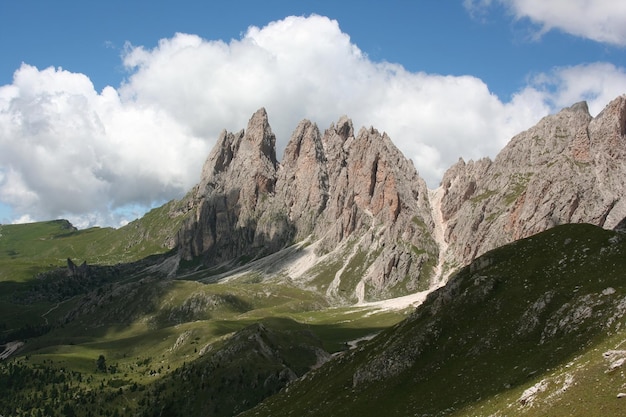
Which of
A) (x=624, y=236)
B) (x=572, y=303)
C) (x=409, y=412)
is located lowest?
(x=409, y=412)

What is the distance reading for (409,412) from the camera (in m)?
64.2

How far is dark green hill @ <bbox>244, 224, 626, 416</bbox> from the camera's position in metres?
51.8

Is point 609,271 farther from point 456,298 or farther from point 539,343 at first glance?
point 456,298

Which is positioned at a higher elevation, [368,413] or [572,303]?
[572,303]

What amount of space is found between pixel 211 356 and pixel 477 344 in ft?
363

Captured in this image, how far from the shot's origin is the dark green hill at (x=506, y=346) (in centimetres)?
5175

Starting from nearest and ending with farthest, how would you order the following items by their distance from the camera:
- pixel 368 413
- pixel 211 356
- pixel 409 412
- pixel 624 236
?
pixel 409 412
pixel 368 413
pixel 624 236
pixel 211 356

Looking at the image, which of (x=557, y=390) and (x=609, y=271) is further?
(x=609, y=271)

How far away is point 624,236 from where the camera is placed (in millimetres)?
76812

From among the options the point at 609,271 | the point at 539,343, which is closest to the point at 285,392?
the point at 539,343

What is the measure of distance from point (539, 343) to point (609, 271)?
14579 mm

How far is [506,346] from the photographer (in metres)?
67.2

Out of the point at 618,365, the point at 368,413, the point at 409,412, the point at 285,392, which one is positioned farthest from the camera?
the point at 285,392

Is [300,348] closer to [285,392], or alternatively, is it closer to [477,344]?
[285,392]
